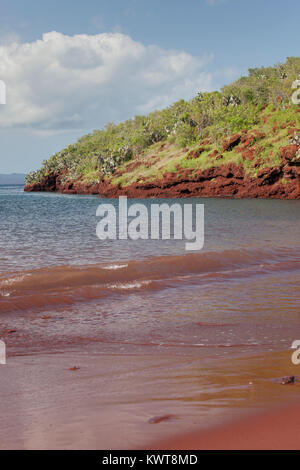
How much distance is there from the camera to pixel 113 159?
79.9m

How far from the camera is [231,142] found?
5738 centimetres

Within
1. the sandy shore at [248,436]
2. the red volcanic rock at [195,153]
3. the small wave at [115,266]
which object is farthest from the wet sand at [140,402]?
the red volcanic rock at [195,153]

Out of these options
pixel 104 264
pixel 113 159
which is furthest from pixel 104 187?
pixel 104 264

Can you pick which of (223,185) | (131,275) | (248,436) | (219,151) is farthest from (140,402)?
(219,151)

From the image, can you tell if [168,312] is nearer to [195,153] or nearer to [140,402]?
[140,402]

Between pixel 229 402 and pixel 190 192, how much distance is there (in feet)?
179

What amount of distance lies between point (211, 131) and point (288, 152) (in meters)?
20.5

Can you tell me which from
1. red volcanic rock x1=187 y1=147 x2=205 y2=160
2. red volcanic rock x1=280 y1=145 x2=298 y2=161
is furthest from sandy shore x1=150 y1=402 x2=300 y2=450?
red volcanic rock x1=187 y1=147 x2=205 y2=160

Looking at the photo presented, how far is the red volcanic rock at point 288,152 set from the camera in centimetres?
4788

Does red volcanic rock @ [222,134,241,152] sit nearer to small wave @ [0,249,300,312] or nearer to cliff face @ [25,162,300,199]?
cliff face @ [25,162,300,199]

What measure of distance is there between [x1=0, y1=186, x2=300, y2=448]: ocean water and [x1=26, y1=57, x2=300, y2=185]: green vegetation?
40.3m
